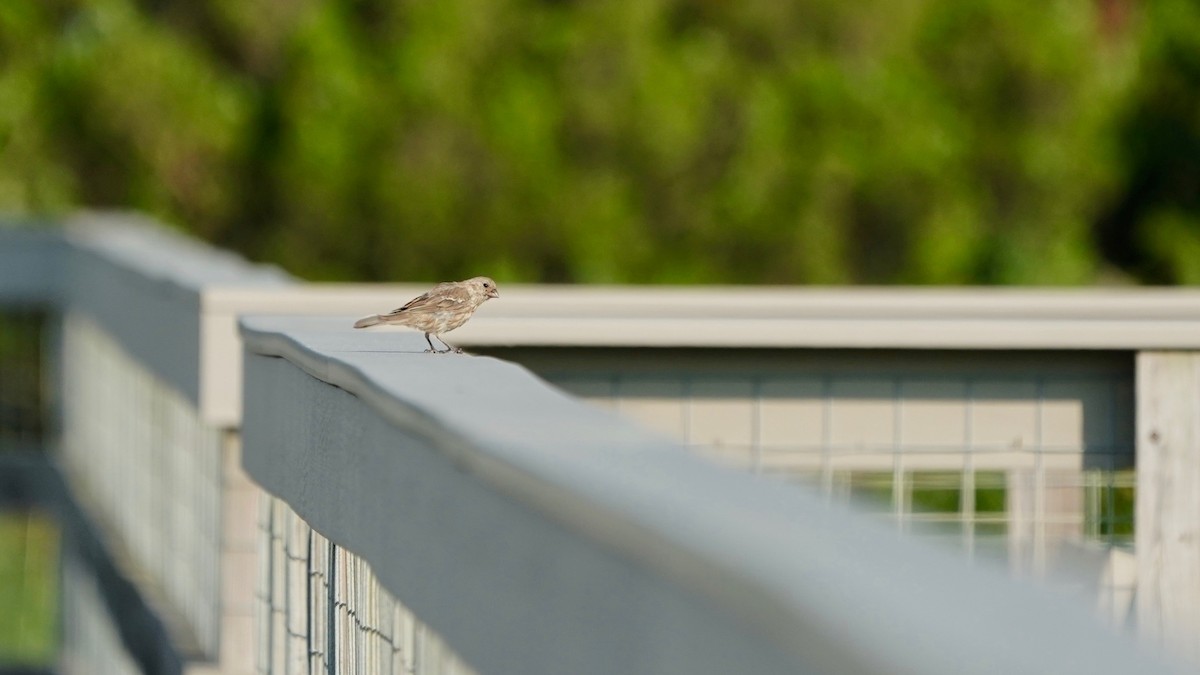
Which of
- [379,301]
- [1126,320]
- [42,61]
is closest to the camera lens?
[1126,320]

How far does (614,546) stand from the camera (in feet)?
5.06

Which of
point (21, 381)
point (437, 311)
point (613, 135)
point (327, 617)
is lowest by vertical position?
point (327, 617)

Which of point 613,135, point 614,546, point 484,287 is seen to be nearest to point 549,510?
point 614,546

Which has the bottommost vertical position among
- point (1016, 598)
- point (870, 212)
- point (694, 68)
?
point (1016, 598)

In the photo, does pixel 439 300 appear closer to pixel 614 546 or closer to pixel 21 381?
pixel 614 546

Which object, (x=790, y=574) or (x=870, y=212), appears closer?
(x=790, y=574)

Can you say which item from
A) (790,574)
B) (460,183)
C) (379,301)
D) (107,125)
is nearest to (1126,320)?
(379,301)

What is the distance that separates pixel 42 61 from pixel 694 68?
Result: 7.27 meters

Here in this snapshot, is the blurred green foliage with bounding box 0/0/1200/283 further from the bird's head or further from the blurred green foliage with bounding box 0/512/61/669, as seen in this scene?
the bird's head

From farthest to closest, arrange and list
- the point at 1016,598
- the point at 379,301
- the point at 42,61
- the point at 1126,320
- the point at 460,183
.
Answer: the point at 42,61 < the point at 460,183 < the point at 379,301 < the point at 1126,320 < the point at 1016,598

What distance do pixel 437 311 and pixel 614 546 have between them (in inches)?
98.1

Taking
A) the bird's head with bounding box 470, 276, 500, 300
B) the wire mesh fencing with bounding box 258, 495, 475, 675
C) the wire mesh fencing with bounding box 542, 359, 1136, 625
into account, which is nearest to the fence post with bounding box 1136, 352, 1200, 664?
the wire mesh fencing with bounding box 542, 359, 1136, 625

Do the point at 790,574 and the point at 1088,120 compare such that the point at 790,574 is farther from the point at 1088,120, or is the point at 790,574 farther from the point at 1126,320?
the point at 1088,120

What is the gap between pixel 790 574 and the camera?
1.25 meters
